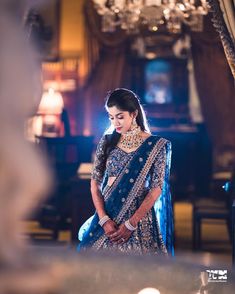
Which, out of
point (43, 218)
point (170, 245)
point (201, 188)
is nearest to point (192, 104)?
point (201, 188)

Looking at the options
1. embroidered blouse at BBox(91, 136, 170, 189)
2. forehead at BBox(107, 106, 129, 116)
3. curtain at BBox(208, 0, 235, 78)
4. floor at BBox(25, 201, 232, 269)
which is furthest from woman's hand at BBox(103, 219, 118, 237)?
floor at BBox(25, 201, 232, 269)

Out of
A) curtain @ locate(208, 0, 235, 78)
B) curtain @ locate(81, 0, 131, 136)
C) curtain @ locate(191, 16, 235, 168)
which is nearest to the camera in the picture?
curtain @ locate(208, 0, 235, 78)

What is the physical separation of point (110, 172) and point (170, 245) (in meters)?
0.44

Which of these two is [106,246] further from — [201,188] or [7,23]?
[201,188]

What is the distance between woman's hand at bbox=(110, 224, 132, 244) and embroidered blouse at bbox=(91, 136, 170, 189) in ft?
0.69

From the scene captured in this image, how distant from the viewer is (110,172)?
116 inches

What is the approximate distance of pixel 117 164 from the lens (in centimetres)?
294

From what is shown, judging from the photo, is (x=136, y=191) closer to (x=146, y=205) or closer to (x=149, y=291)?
(x=146, y=205)

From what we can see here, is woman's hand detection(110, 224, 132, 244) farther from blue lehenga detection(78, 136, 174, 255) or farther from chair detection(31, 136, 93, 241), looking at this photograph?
chair detection(31, 136, 93, 241)

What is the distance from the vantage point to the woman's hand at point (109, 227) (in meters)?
2.87

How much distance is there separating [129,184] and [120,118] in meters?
0.29

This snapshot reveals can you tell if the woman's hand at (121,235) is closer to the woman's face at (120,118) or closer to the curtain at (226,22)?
the woman's face at (120,118)

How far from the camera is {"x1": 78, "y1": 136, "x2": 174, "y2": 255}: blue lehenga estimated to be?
289 centimetres

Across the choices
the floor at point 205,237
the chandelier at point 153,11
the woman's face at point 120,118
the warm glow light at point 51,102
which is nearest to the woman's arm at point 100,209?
the woman's face at point 120,118
